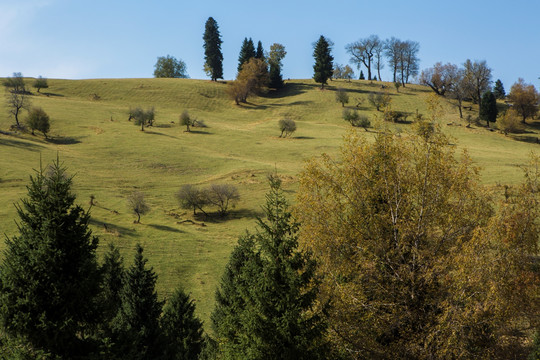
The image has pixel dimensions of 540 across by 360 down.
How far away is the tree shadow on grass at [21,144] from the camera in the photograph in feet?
231

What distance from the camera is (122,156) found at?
74.7 metres

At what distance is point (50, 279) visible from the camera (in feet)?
42.5

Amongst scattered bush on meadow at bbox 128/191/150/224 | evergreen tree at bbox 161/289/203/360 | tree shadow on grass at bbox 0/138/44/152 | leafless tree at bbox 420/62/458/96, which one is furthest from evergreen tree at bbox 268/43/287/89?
evergreen tree at bbox 161/289/203/360

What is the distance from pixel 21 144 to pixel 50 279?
7031 centimetres

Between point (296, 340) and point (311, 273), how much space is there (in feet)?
7.28


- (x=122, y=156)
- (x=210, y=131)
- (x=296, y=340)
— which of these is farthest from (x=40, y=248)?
(x=210, y=131)

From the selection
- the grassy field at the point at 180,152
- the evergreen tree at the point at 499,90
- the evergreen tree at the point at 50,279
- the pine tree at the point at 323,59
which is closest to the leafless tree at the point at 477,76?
the grassy field at the point at 180,152

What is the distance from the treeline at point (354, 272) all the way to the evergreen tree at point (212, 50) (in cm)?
13574

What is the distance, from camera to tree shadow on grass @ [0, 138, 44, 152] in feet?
231

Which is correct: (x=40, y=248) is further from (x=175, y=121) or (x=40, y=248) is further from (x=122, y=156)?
(x=175, y=121)

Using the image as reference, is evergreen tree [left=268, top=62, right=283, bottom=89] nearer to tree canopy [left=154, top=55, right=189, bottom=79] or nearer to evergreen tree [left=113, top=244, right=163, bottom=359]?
tree canopy [left=154, top=55, right=189, bottom=79]

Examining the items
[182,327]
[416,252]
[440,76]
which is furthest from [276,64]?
[416,252]

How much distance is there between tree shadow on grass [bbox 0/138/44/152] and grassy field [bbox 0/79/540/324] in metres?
0.16

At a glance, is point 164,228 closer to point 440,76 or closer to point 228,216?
point 228,216
